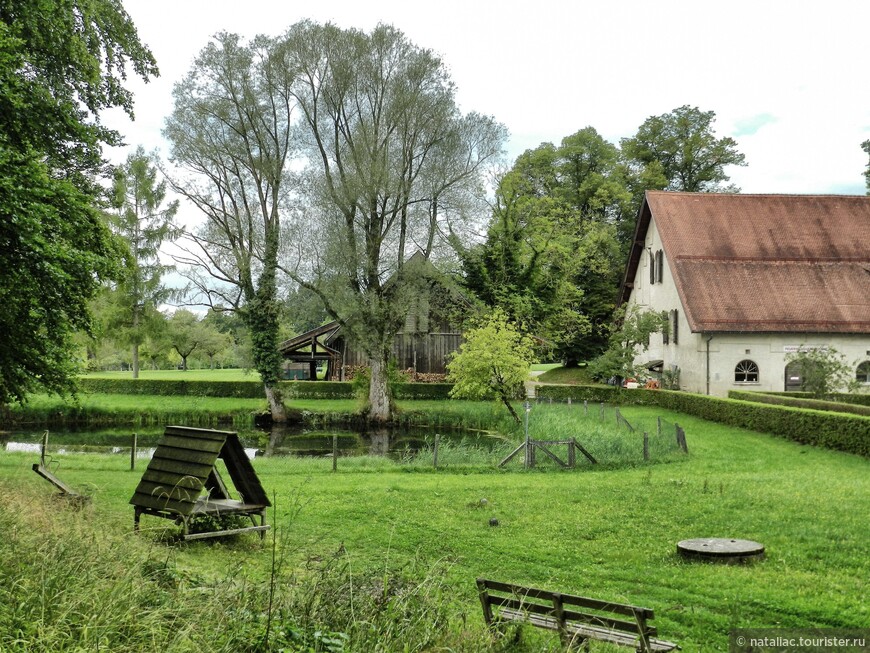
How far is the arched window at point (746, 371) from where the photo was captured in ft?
113

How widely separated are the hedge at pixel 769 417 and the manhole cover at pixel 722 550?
12.1 meters

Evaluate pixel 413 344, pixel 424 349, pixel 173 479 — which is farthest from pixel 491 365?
pixel 173 479

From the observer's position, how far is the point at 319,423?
118 feet

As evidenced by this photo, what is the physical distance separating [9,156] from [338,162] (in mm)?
25635

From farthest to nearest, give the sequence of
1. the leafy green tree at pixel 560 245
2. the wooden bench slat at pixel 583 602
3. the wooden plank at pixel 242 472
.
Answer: the leafy green tree at pixel 560 245 < the wooden plank at pixel 242 472 < the wooden bench slat at pixel 583 602

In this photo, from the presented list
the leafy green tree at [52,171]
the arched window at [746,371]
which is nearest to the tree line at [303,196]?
the leafy green tree at [52,171]

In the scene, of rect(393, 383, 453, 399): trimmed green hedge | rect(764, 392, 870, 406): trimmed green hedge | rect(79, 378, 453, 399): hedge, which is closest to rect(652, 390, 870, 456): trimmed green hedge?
rect(764, 392, 870, 406): trimmed green hedge

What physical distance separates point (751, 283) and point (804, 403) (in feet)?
36.8

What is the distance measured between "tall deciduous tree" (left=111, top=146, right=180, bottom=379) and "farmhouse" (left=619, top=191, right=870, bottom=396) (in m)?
28.7

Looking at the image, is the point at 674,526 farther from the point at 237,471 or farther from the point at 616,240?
the point at 616,240

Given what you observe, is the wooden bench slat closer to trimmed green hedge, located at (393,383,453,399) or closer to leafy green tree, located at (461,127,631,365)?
leafy green tree, located at (461,127,631,365)

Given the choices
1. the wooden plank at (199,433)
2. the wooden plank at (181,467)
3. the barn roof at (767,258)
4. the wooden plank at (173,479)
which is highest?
the barn roof at (767,258)

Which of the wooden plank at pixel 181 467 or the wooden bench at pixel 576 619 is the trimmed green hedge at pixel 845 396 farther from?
the wooden bench at pixel 576 619

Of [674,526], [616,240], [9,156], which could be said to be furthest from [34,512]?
[616,240]
